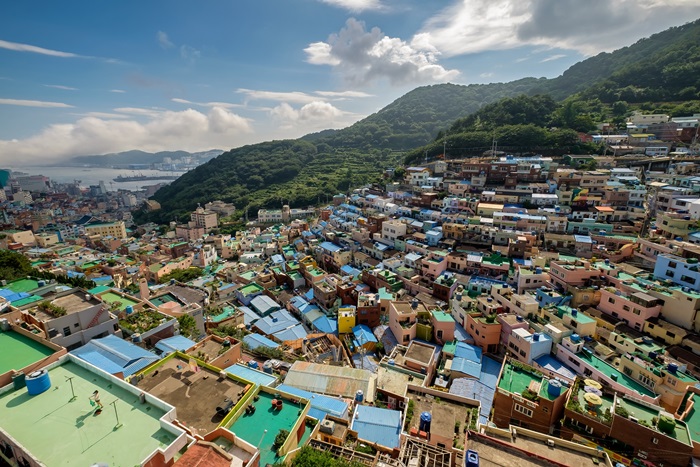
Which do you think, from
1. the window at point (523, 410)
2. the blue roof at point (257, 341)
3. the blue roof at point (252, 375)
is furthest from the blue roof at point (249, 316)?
the window at point (523, 410)

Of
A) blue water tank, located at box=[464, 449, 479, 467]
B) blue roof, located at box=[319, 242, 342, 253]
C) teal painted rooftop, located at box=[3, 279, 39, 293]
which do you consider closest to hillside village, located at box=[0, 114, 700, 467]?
blue water tank, located at box=[464, 449, 479, 467]

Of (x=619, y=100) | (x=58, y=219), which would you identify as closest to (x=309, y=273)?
(x=619, y=100)

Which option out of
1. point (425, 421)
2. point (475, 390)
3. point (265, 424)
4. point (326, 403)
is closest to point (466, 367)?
point (475, 390)

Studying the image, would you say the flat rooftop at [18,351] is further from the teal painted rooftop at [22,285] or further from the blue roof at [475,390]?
the blue roof at [475,390]

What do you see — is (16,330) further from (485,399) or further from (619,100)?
(619,100)

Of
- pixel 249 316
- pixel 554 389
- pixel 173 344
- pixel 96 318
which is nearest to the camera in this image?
pixel 554 389

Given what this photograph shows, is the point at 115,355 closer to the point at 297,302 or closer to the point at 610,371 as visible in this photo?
the point at 297,302

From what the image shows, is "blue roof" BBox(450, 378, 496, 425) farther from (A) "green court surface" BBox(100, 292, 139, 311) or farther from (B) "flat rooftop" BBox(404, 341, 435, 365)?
(A) "green court surface" BBox(100, 292, 139, 311)

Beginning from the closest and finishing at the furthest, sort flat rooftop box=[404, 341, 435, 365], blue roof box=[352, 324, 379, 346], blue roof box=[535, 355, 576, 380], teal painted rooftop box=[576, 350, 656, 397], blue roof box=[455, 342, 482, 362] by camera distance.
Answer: teal painted rooftop box=[576, 350, 656, 397], blue roof box=[535, 355, 576, 380], flat rooftop box=[404, 341, 435, 365], blue roof box=[455, 342, 482, 362], blue roof box=[352, 324, 379, 346]
